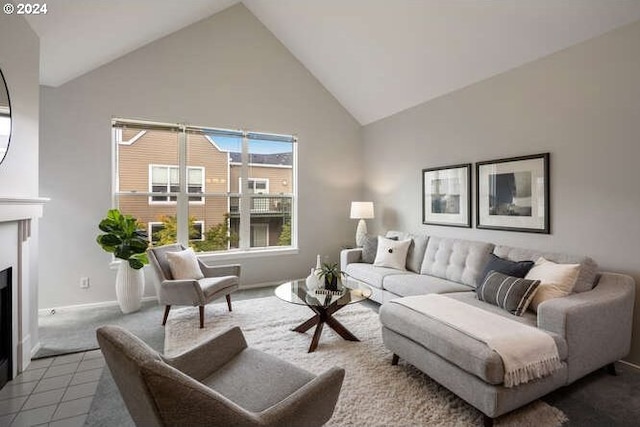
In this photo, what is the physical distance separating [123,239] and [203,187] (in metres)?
1.34

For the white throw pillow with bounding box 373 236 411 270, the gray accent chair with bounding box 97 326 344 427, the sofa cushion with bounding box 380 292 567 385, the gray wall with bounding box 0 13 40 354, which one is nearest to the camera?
the gray accent chair with bounding box 97 326 344 427

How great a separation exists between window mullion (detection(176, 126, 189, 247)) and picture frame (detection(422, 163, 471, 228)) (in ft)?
11.1

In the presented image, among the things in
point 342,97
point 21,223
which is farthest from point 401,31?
point 21,223

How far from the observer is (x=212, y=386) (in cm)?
155

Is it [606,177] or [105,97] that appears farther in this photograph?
[105,97]

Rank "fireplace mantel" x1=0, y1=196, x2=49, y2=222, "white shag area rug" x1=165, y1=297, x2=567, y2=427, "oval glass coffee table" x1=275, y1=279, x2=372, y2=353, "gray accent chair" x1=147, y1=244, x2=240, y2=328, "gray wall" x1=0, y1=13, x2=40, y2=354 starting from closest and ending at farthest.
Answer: "white shag area rug" x1=165, y1=297, x2=567, y2=427, "fireplace mantel" x1=0, y1=196, x2=49, y2=222, "gray wall" x1=0, y1=13, x2=40, y2=354, "oval glass coffee table" x1=275, y1=279, x2=372, y2=353, "gray accent chair" x1=147, y1=244, x2=240, y2=328

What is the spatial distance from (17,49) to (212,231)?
286cm

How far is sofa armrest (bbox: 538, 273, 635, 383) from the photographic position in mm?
2029

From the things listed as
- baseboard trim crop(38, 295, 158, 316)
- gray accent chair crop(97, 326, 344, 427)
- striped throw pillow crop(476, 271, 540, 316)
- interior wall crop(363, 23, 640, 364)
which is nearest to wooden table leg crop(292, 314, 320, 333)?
gray accent chair crop(97, 326, 344, 427)

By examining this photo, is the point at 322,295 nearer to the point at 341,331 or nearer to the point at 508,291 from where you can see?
the point at 341,331

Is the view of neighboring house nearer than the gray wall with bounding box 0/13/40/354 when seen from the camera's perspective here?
No

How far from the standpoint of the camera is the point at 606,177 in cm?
264

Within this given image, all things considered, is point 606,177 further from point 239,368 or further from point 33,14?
point 33,14

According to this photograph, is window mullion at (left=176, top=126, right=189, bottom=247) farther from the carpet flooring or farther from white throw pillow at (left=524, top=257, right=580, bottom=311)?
white throw pillow at (left=524, top=257, right=580, bottom=311)
